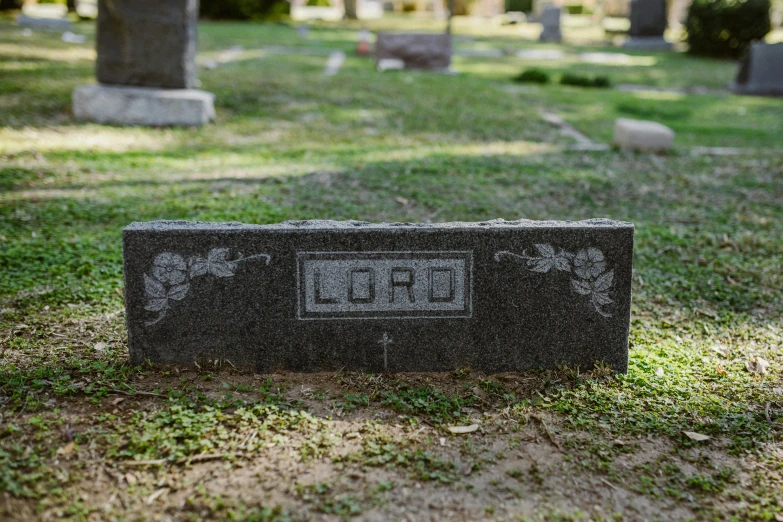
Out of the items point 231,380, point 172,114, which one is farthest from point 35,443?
point 172,114

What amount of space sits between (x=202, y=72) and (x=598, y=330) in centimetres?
879

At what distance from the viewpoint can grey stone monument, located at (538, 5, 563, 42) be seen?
21.2m

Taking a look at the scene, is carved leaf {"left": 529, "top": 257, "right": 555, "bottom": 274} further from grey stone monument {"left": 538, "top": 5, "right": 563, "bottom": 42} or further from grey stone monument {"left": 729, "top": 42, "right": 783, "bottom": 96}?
grey stone monument {"left": 538, "top": 5, "right": 563, "bottom": 42}

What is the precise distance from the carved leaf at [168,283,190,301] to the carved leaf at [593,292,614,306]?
1.75 meters

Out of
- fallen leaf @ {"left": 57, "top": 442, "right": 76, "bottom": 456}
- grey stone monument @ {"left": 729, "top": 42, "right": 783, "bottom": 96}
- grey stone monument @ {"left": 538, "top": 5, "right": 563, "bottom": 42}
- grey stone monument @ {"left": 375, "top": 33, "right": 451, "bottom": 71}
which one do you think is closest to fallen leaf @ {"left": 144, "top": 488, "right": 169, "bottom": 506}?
fallen leaf @ {"left": 57, "top": 442, "right": 76, "bottom": 456}

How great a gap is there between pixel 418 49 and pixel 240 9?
1091 cm

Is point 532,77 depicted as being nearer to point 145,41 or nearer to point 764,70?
point 764,70

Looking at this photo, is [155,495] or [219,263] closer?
Answer: [155,495]

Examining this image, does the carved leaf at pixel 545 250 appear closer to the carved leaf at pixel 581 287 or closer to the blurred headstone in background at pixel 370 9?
the carved leaf at pixel 581 287

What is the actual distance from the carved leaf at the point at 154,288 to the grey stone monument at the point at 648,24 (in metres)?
19.4

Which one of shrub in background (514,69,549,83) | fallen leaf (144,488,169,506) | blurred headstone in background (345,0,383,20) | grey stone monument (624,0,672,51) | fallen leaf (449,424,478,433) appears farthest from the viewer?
blurred headstone in background (345,0,383,20)

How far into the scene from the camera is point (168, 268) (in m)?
3.01

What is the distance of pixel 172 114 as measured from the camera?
7648 millimetres

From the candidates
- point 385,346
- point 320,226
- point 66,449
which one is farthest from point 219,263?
point 66,449
